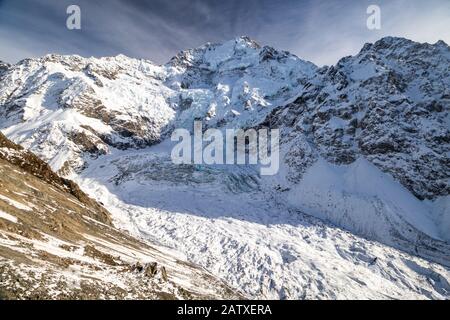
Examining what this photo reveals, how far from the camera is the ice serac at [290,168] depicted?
52.1 m

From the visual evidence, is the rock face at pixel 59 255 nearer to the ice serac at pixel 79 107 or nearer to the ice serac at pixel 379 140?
the ice serac at pixel 379 140

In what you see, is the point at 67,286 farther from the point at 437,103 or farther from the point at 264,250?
the point at 437,103

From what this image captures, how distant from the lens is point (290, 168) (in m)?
94.9

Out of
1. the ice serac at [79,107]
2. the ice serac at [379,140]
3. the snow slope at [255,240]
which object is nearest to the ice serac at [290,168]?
the snow slope at [255,240]

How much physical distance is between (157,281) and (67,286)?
26.3 feet

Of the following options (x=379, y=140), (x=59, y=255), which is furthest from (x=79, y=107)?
(x=59, y=255)

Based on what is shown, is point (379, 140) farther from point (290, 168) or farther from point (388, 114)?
point (290, 168)

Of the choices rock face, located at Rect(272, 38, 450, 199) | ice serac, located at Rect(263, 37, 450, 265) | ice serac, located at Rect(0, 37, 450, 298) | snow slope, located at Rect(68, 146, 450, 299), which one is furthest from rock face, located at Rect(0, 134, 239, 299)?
rock face, located at Rect(272, 38, 450, 199)

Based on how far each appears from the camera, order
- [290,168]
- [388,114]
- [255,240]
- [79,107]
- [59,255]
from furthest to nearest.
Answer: [79,107]
[290,168]
[388,114]
[255,240]
[59,255]

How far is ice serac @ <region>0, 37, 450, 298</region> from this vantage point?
5206 centimetres

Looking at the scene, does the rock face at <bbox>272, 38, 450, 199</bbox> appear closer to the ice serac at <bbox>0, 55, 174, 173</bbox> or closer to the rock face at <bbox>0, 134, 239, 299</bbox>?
the ice serac at <bbox>0, 55, 174, 173</bbox>

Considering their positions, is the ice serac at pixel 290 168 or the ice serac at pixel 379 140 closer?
the ice serac at pixel 290 168

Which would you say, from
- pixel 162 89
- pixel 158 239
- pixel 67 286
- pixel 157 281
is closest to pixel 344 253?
pixel 158 239
